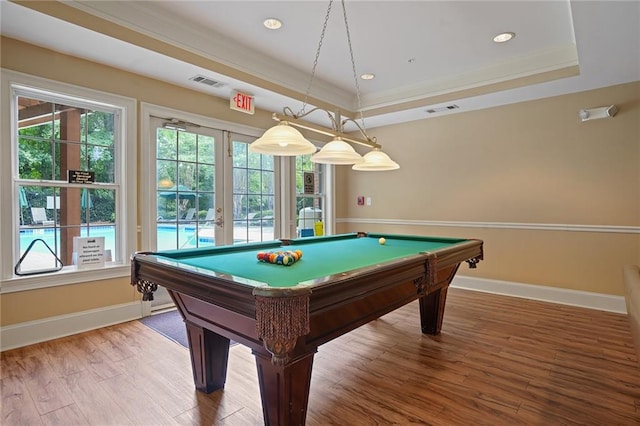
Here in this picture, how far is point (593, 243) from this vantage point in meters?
3.92

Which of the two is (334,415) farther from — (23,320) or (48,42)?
(48,42)

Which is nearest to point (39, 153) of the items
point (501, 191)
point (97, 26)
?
point (97, 26)

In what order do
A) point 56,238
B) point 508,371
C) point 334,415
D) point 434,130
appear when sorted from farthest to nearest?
point 434,130
point 56,238
point 508,371
point 334,415

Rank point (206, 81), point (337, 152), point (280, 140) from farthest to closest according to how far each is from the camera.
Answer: point (206, 81) → point (337, 152) → point (280, 140)

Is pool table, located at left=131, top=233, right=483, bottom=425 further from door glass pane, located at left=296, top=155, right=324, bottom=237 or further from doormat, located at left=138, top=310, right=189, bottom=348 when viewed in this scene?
door glass pane, located at left=296, top=155, right=324, bottom=237

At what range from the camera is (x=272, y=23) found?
3.07 metres

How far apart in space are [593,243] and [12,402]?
17.7 feet

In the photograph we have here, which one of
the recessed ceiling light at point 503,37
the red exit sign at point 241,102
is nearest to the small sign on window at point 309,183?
the red exit sign at point 241,102

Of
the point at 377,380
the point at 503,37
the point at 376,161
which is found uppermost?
the point at 503,37

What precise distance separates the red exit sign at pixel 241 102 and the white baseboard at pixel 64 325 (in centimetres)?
242

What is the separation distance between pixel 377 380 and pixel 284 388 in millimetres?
1020

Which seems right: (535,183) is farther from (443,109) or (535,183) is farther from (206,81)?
(206,81)

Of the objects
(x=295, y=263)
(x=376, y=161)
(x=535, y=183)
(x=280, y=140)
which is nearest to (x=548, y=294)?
(x=535, y=183)

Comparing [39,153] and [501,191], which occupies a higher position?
[39,153]
